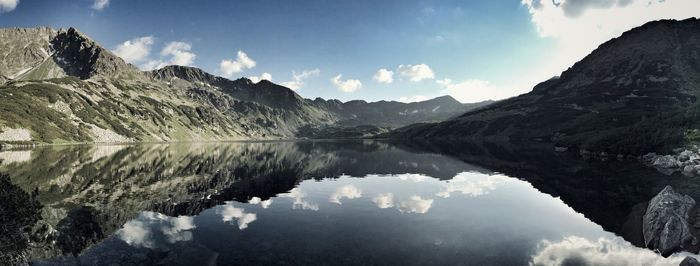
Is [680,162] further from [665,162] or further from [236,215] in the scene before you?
[236,215]

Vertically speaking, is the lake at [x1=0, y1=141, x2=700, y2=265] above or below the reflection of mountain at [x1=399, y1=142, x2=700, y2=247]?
above

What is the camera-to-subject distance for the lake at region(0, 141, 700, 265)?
2997cm

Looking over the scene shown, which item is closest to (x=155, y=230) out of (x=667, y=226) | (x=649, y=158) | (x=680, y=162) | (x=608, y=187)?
(x=667, y=226)

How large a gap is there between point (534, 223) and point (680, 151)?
3160 inches

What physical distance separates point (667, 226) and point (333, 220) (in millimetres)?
32033

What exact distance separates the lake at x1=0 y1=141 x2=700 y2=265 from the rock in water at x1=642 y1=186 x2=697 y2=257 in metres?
1.25

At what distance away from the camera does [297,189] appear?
6900 centimetres

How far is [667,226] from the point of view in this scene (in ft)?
111

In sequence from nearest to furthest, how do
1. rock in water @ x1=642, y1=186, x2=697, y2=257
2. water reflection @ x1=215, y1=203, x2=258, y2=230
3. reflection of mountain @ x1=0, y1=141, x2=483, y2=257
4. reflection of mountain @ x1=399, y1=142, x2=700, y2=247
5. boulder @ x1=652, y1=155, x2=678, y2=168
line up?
1. rock in water @ x1=642, y1=186, x2=697, y2=257
2. reflection of mountain @ x1=0, y1=141, x2=483, y2=257
3. water reflection @ x1=215, y1=203, x2=258, y2=230
4. reflection of mountain @ x1=399, y1=142, x2=700, y2=247
5. boulder @ x1=652, y1=155, x2=678, y2=168

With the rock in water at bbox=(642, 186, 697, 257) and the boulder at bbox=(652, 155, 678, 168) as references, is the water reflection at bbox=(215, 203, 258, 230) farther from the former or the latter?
the boulder at bbox=(652, 155, 678, 168)

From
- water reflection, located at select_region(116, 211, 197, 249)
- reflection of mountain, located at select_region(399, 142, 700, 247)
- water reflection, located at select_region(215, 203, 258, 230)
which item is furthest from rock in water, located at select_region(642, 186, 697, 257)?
water reflection, located at select_region(116, 211, 197, 249)

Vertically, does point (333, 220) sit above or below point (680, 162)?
above

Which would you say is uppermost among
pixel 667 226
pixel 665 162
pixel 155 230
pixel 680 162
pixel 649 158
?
pixel 155 230

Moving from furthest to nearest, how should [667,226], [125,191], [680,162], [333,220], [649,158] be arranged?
[649,158], [680,162], [125,191], [333,220], [667,226]
